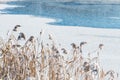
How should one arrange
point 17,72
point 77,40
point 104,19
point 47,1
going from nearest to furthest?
point 17,72, point 77,40, point 104,19, point 47,1

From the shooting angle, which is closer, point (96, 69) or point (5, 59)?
point (96, 69)

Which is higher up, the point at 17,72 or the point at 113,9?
the point at 113,9

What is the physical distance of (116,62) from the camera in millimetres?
5281

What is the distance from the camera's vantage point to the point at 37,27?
9.18 meters

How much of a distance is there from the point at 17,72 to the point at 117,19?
7.99 meters

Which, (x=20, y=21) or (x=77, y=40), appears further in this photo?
(x=20, y=21)

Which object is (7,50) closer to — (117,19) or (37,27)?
(37,27)

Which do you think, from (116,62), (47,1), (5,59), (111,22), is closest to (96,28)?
(111,22)

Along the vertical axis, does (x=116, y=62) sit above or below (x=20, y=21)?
below

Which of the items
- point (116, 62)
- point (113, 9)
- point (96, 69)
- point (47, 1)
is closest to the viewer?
point (96, 69)

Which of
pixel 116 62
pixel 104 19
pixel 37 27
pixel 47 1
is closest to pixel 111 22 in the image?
pixel 104 19

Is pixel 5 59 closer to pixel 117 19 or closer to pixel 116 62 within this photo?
pixel 116 62

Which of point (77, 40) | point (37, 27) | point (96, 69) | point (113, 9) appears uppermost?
point (113, 9)

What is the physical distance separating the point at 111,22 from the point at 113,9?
10.9 ft
